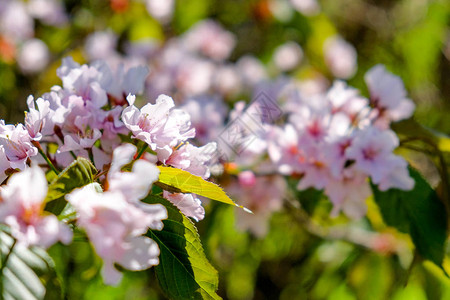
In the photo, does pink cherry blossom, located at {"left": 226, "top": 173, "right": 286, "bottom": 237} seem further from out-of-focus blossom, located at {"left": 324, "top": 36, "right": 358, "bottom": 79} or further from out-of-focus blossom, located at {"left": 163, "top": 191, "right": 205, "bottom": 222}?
out-of-focus blossom, located at {"left": 324, "top": 36, "right": 358, "bottom": 79}

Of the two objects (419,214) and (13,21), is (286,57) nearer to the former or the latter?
(13,21)

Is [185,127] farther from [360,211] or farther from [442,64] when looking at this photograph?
[442,64]

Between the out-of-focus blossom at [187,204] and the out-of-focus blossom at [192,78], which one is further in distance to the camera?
the out-of-focus blossom at [192,78]

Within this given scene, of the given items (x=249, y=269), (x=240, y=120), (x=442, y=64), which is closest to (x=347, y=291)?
→ (x=249, y=269)

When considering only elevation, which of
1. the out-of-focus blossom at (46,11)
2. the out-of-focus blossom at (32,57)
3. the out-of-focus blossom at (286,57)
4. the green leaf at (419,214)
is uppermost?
the out-of-focus blossom at (46,11)

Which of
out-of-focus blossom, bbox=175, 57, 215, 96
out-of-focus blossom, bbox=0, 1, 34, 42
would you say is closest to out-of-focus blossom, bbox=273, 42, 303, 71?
out-of-focus blossom, bbox=175, 57, 215, 96

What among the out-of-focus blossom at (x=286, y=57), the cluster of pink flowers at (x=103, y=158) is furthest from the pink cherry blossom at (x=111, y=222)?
the out-of-focus blossom at (x=286, y=57)

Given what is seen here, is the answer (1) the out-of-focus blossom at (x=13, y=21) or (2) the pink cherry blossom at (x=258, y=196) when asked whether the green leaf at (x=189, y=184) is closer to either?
(2) the pink cherry blossom at (x=258, y=196)
